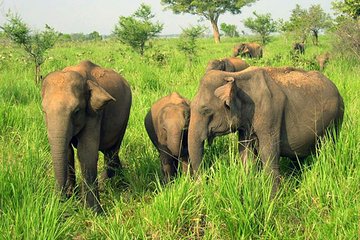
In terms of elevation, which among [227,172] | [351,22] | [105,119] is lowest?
[227,172]

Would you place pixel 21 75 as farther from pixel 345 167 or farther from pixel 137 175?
pixel 345 167

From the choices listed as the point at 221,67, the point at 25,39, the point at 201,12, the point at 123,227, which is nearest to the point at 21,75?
the point at 25,39

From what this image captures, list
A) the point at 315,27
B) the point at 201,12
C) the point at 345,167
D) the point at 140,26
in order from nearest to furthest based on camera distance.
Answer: the point at 345,167, the point at 140,26, the point at 315,27, the point at 201,12

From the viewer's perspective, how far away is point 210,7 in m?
46.0

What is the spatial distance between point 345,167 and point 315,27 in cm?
3326

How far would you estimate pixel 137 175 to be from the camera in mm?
4777

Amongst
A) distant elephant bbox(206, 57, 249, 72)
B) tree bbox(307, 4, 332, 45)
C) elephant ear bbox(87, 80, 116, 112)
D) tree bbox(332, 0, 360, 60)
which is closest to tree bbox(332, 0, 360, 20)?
tree bbox(332, 0, 360, 60)

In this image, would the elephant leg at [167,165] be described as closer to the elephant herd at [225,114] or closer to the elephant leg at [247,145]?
the elephant herd at [225,114]

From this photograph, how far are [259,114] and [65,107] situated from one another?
1.79m

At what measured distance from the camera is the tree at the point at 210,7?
46.1m

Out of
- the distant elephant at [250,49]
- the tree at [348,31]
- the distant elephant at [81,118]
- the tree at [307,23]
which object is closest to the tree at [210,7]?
the tree at [307,23]

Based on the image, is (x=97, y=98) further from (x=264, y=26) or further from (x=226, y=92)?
(x=264, y=26)

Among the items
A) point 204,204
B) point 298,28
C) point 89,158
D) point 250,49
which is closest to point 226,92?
point 204,204

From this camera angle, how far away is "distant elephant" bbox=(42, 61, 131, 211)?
11.5 ft
